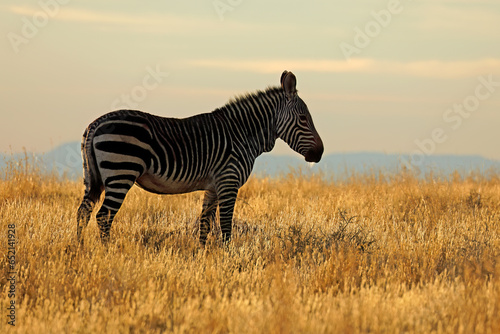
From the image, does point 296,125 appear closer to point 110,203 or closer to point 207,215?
point 207,215

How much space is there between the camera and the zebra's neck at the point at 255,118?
28.7ft

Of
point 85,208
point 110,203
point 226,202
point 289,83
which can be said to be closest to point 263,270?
point 226,202

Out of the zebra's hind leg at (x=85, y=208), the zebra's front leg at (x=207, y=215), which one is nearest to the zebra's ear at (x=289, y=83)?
the zebra's front leg at (x=207, y=215)

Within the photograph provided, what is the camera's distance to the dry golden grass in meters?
5.09

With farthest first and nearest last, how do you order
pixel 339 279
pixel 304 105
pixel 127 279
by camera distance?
pixel 304 105 → pixel 339 279 → pixel 127 279

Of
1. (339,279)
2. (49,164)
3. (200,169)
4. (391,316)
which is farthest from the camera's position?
(49,164)

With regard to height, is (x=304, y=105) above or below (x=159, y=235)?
above

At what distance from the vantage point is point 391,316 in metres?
5.19

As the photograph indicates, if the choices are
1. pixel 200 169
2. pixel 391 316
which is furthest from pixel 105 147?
pixel 391 316

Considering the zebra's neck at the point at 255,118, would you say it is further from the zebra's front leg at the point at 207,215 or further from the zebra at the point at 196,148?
→ the zebra's front leg at the point at 207,215

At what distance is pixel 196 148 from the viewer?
8352 millimetres

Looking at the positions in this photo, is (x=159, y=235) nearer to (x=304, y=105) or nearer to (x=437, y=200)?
(x=304, y=105)

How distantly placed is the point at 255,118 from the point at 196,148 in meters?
1.08

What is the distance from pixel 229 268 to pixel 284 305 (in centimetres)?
182
